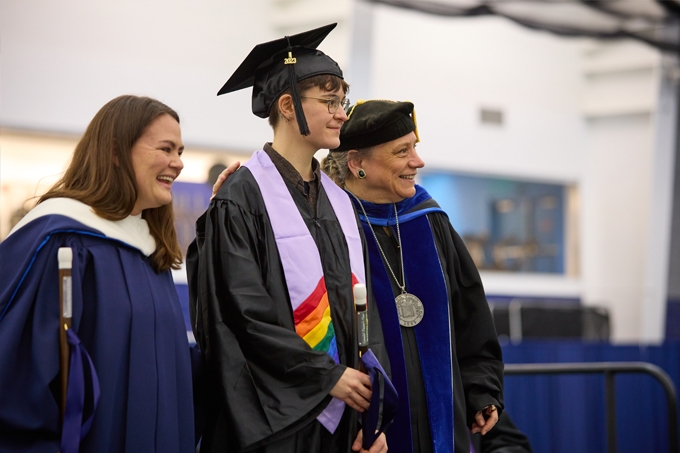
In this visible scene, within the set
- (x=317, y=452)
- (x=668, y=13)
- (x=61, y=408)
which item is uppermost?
(x=668, y=13)

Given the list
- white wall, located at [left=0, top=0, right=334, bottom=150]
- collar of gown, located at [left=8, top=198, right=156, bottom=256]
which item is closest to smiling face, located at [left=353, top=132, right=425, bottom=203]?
collar of gown, located at [left=8, top=198, right=156, bottom=256]

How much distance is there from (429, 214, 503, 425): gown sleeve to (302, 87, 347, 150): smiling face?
0.63 meters

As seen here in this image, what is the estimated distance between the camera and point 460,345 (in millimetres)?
2938

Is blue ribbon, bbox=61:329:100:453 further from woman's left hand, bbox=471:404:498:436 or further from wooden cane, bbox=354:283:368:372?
woman's left hand, bbox=471:404:498:436

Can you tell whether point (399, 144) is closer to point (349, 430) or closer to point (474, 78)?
point (349, 430)

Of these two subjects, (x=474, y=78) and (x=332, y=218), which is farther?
(x=474, y=78)

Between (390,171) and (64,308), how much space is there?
1.32m

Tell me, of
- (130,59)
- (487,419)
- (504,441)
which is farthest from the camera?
(130,59)

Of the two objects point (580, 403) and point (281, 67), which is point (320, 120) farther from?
point (580, 403)

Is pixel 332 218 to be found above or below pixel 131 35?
below

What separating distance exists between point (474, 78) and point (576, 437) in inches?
280

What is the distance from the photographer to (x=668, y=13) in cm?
925

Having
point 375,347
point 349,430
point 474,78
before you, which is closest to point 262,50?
point 375,347

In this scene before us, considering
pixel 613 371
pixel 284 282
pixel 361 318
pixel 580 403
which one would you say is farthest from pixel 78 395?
pixel 580 403
